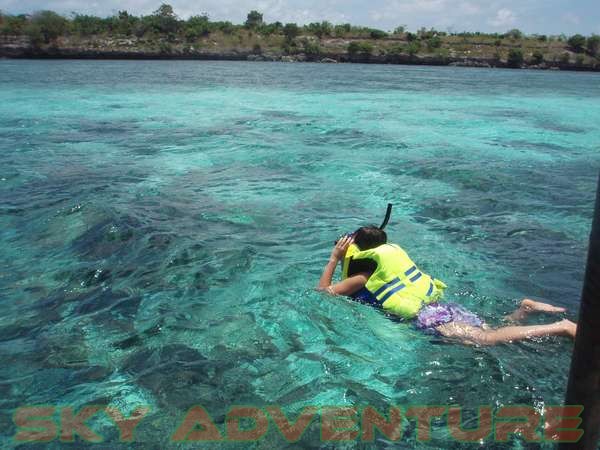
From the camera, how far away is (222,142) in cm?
1437

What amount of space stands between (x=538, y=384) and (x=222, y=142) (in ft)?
38.1

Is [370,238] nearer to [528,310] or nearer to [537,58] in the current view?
[528,310]

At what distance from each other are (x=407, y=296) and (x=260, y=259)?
2.41 m

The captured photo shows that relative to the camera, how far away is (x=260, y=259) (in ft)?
21.7

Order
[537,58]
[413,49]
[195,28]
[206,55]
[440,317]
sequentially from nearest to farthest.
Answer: [440,317] → [537,58] → [413,49] → [206,55] → [195,28]

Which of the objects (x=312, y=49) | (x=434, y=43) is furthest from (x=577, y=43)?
(x=312, y=49)

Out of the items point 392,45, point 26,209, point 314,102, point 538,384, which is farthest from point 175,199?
point 392,45

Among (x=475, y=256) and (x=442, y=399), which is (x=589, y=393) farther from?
(x=475, y=256)

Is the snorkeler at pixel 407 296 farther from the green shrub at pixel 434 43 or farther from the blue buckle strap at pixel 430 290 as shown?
the green shrub at pixel 434 43

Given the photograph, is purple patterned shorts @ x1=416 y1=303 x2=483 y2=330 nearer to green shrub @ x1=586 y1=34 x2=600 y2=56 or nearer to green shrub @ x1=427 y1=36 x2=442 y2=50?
green shrub @ x1=427 y1=36 x2=442 y2=50

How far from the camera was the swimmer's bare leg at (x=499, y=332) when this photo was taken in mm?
4551

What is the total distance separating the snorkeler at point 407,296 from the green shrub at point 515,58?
232 feet

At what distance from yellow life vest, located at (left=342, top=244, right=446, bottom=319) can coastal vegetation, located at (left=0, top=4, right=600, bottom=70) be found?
229ft

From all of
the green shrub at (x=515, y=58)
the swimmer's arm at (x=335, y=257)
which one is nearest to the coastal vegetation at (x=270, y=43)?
the green shrub at (x=515, y=58)
